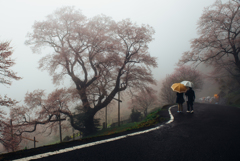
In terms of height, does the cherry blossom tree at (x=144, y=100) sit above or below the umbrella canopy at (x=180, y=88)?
below

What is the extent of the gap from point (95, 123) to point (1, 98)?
39.8 feet

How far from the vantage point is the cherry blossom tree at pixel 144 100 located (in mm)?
16125

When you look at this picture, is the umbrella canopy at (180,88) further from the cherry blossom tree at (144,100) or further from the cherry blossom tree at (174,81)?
the cherry blossom tree at (174,81)

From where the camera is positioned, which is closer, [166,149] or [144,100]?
[166,149]

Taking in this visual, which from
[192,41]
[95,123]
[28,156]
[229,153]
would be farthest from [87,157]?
[192,41]

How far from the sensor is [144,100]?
89.5 feet

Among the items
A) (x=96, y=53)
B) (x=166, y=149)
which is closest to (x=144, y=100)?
(x=96, y=53)

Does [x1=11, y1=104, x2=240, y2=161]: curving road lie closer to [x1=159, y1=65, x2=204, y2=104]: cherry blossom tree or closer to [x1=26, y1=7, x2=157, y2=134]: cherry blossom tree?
[x1=26, y1=7, x2=157, y2=134]: cherry blossom tree

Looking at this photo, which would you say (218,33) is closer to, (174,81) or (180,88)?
(174,81)

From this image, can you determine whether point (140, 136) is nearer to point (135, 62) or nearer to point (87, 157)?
point (87, 157)

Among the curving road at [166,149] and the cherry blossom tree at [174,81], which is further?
the cherry blossom tree at [174,81]

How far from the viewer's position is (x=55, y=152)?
2781 millimetres

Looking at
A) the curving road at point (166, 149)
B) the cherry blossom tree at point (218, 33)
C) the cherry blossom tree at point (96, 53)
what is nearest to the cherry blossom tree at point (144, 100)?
the cherry blossom tree at point (96, 53)

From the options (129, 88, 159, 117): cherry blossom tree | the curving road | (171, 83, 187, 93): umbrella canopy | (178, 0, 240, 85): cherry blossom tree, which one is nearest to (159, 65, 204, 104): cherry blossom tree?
(129, 88, 159, 117): cherry blossom tree
